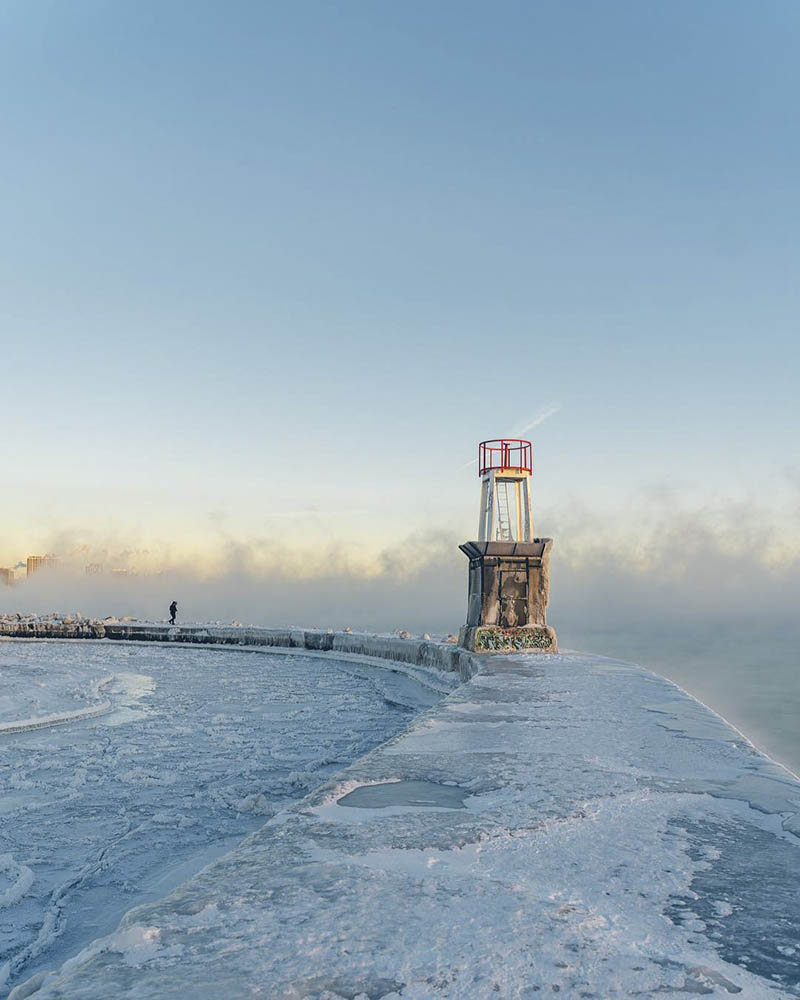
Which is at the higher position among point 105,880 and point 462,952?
point 462,952

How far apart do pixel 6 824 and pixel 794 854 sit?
613 centimetres

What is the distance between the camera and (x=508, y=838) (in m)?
3.36

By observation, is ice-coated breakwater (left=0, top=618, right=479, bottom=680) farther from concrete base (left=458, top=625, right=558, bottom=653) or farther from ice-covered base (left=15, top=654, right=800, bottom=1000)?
ice-covered base (left=15, top=654, right=800, bottom=1000)

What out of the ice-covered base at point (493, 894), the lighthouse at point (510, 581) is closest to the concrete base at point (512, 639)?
the lighthouse at point (510, 581)

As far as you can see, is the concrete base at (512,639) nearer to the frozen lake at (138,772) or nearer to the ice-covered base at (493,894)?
the frozen lake at (138,772)

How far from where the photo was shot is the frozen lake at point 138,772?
4625mm

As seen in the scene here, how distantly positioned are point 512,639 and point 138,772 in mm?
8933

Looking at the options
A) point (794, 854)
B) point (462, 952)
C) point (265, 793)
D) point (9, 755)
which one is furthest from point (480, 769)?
point (9, 755)

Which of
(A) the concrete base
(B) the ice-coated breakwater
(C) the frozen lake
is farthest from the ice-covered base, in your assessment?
(A) the concrete base

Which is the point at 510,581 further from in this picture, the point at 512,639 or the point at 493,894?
the point at 493,894

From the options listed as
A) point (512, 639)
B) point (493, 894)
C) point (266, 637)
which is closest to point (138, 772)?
point (493, 894)

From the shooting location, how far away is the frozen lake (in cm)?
462

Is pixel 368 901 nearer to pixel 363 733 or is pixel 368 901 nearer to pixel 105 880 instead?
pixel 105 880

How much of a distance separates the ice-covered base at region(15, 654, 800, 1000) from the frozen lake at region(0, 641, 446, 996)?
5.79 ft
